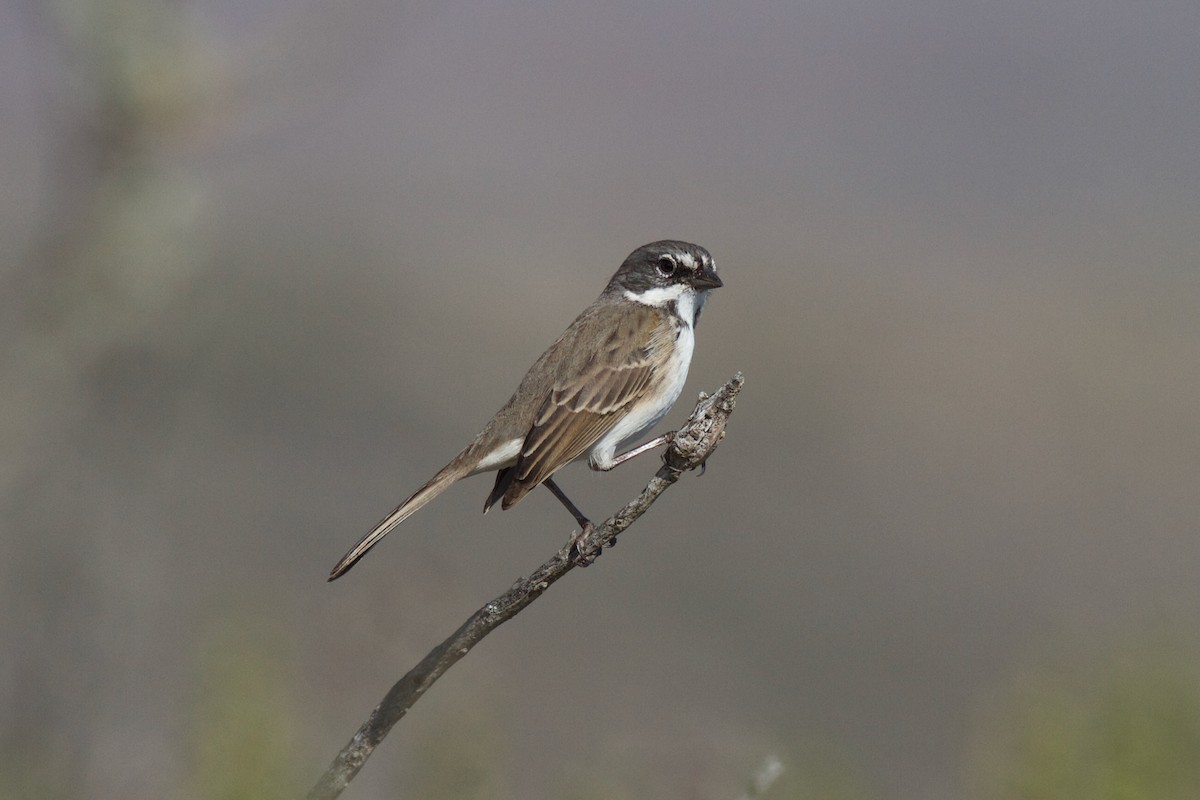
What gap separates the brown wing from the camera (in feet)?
18.8

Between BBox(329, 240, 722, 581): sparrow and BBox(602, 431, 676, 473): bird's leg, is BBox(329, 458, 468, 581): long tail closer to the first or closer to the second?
BBox(329, 240, 722, 581): sparrow

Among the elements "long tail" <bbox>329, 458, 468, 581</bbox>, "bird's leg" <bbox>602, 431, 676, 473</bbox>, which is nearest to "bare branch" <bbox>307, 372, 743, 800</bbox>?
"long tail" <bbox>329, 458, 468, 581</bbox>

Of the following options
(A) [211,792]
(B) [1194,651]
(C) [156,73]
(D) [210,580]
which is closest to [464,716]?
(A) [211,792]

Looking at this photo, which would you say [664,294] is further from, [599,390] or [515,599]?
[515,599]

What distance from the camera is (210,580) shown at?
39.6 feet

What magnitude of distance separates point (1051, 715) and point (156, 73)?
3010 millimetres

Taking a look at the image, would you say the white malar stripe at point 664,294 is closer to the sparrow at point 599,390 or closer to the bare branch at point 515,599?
the sparrow at point 599,390

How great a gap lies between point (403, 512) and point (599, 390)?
1.34 meters

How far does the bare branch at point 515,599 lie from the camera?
2.66 meters

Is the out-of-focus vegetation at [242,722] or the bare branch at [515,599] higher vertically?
the out-of-focus vegetation at [242,722]

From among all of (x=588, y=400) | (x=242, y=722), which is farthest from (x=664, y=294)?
(x=242, y=722)

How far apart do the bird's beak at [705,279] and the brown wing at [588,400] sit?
1.22ft

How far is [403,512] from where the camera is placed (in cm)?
505

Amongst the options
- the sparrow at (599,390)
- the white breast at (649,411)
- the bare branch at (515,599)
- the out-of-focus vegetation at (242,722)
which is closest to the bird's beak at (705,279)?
the sparrow at (599,390)
